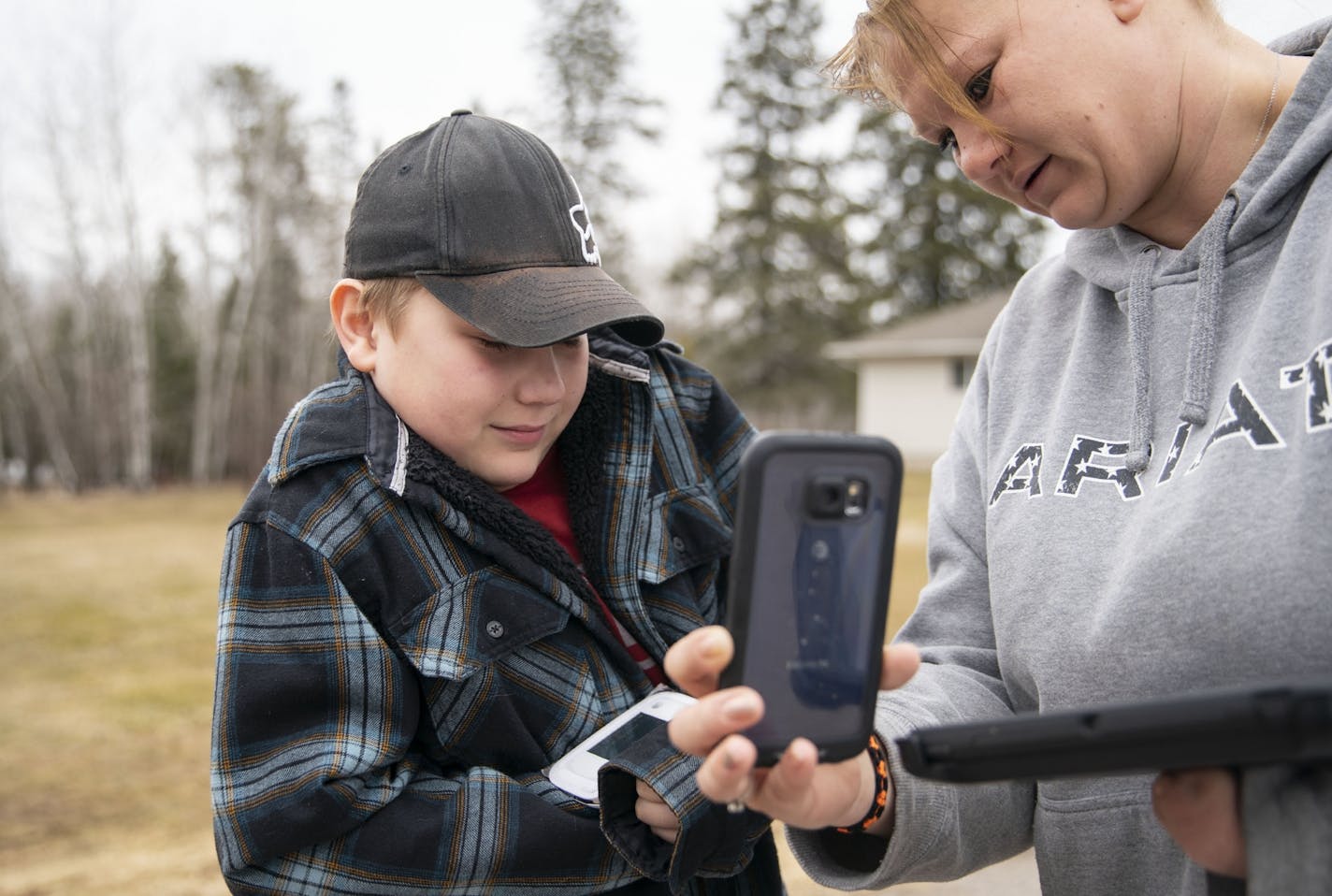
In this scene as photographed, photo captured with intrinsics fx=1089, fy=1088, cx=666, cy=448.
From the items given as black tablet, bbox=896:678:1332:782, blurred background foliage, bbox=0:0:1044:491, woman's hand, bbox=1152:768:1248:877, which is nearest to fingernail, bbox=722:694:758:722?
black tablet, bbox=896:678:1332:782

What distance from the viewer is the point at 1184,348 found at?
57.3 inches

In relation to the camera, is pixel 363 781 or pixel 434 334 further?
pixel 434 334

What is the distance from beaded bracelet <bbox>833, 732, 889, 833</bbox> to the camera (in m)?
1.43

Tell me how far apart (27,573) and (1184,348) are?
14794mm

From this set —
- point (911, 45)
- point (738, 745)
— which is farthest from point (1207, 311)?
point (738, 745)

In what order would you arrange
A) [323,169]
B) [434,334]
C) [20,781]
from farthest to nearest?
[323,169], [20,781], [434,334]

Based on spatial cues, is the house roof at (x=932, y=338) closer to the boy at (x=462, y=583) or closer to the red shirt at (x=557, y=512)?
the red shirt at (x=557, y=512)

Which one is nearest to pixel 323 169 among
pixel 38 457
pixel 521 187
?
pixel 38 457

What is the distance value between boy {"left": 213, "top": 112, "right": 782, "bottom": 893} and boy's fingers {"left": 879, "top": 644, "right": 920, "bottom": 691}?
1.43ft

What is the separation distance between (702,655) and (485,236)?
0.89m

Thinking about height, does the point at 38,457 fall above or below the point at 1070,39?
below

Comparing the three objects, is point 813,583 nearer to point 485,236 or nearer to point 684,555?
point 684,555

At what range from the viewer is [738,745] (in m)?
1.08

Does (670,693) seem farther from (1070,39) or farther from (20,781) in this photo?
(20,781)
